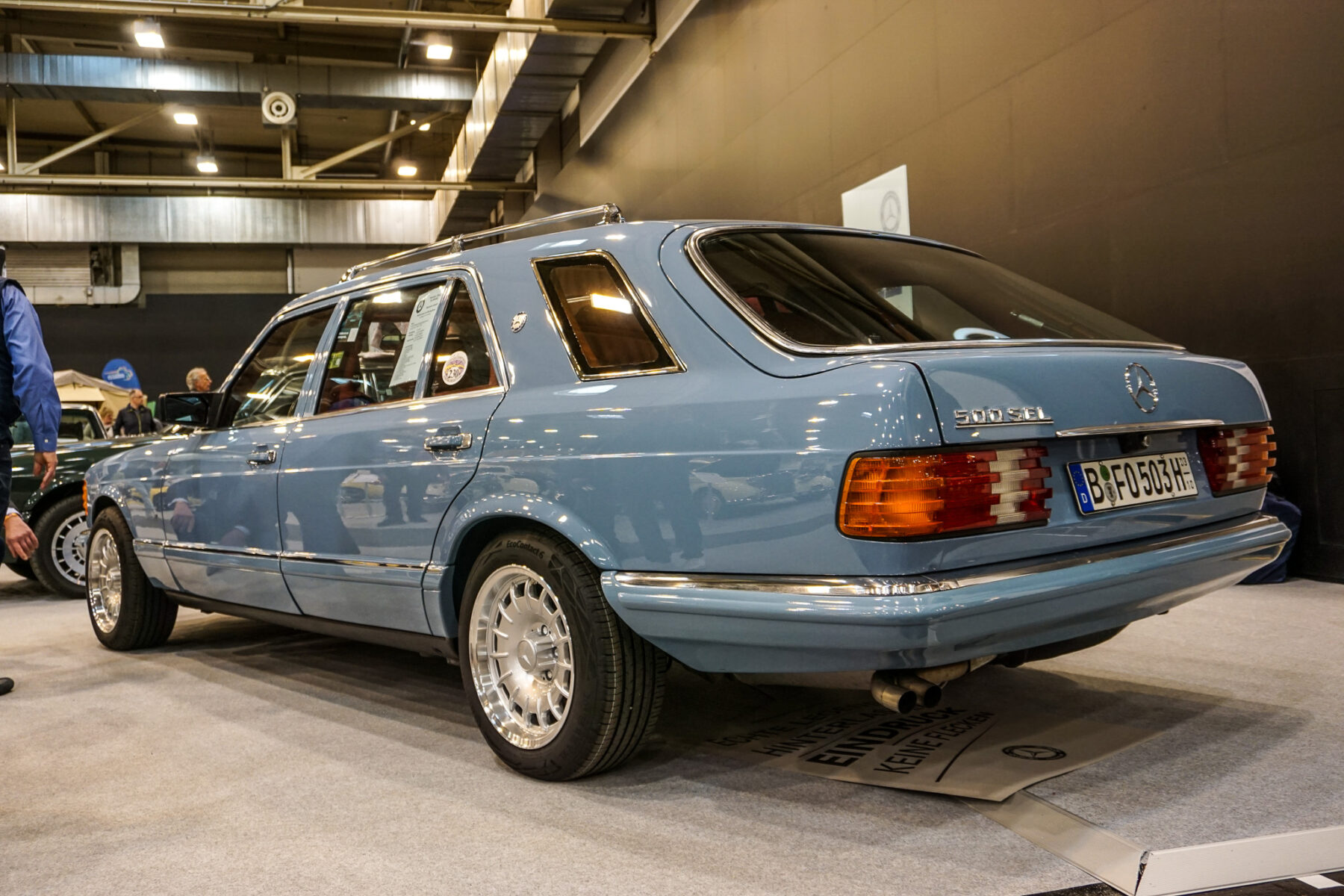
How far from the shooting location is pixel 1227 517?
104 inches

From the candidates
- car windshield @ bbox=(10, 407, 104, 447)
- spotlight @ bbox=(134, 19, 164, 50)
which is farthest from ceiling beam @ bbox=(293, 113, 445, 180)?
car windshield @ bbox=(10, 407, 104, 447)

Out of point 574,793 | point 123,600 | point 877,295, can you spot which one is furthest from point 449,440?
point 123,600

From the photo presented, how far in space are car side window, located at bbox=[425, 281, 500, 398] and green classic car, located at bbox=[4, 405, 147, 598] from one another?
5.04m

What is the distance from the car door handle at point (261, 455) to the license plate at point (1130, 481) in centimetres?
273

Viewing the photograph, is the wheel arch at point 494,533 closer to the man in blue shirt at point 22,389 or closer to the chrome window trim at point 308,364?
the chrome window trim at point 308,364

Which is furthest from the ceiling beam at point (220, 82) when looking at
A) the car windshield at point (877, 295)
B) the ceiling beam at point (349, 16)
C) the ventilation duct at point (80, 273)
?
the car windshield at point (877, 295)

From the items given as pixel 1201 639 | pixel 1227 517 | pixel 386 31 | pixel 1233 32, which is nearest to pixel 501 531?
pixel 1227 517

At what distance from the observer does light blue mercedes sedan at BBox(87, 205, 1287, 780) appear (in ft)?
6.80

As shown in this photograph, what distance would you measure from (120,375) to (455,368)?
2129 cm

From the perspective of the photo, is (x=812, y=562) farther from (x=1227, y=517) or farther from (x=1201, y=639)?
(x=1201, y=639)

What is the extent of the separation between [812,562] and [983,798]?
815mm

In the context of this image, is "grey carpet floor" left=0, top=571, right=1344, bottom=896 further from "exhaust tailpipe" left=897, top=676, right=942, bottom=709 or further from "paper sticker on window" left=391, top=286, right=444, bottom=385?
"paper sticker on window" left=391, top=286, right=444, bottom=385

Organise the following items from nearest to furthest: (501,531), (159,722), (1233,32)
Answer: (501,531) → (159,722) → (1233,32)

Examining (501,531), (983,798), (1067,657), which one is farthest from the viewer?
(1067,657)
